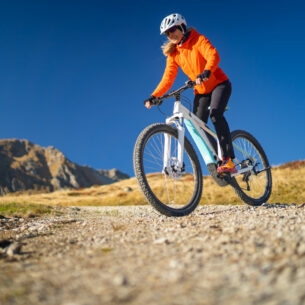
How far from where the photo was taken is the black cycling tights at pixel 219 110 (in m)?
7.83

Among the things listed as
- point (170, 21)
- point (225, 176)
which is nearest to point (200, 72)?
point (170, 21)

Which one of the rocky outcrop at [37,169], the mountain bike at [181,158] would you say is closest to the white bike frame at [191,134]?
the mountain bike at [181,158]

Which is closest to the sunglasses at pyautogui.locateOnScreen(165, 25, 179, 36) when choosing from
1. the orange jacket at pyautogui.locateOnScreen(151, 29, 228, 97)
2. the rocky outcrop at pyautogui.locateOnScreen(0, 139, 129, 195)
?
the orange jacket at pyautogui.locateOnScreen(151, 29, 228, 97)

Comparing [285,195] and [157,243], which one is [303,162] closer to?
[285,195]

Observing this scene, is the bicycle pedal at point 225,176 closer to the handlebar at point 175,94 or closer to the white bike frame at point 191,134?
the white bike frame at point 191,134

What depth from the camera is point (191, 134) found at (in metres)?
7.95

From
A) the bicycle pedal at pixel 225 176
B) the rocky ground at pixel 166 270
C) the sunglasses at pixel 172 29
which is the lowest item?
the rocky ground at pixel 166 270

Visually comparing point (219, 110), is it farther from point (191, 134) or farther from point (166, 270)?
point (166, 270)

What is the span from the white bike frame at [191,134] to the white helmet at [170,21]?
159 cm

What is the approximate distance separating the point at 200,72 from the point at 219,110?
0.94 meters

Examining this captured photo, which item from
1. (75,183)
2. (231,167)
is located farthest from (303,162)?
(75,183)

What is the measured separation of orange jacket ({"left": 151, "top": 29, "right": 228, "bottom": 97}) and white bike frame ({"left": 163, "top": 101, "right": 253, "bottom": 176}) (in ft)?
2.49

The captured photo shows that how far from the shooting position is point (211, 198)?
18859mm

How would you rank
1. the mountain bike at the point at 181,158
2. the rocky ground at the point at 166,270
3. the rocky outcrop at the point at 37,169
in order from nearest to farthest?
the rocky ground at the point at 166,270 < the mountain bike at the point at 181,158 < the rocky outcrop at the point at 37,169
